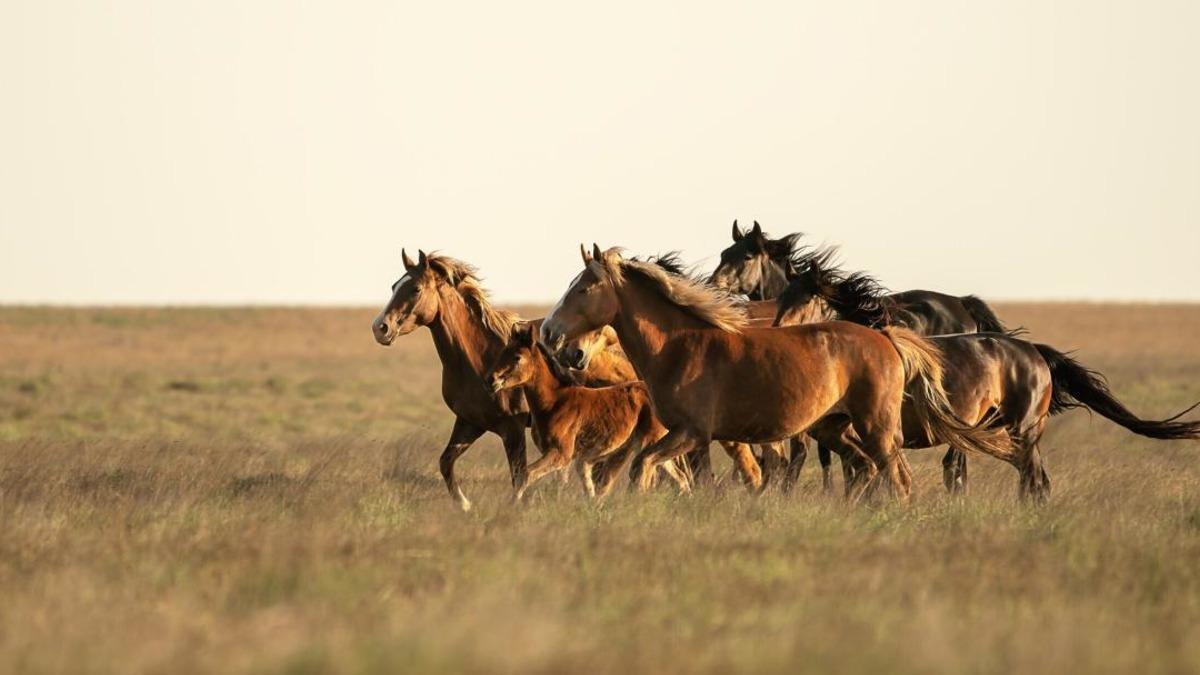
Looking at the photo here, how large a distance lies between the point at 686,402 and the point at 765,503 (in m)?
0.74

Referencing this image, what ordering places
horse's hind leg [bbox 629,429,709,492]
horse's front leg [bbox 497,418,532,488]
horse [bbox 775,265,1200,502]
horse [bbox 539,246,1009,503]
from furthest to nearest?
1. horse's front leg [bbox 497,418,532,488]
2. horse [bbox 775,265,1200,502]
3. horse [bbox 539,246,1009,503]
4. horse's hind leg [bbox 629,429,709,492]

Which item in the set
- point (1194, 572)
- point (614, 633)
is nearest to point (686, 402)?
point (1194, 572)

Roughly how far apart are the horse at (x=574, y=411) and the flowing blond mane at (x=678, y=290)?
1.25 metres

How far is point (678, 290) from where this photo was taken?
34.1 ft

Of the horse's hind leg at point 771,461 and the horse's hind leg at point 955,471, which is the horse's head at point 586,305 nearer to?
the horse's hind leg at point 771,461

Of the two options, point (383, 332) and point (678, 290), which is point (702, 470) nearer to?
point (678, 290)

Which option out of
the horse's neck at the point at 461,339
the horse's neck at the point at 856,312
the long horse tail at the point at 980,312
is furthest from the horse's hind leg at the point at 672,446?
the long horse tail at the point at 980,312

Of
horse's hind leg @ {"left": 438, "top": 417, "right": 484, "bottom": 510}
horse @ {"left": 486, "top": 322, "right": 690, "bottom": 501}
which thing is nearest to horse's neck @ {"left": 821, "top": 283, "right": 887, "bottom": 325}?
horse @ {"left": 486, "top": 322, "right": 690, "bottom": 501}

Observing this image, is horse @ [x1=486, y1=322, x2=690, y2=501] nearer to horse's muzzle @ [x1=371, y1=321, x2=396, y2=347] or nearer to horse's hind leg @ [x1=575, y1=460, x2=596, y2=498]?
horse's hind leg @ [x1=575, y1=460, x2=596, y2=498]

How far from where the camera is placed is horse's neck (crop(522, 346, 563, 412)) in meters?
11.6

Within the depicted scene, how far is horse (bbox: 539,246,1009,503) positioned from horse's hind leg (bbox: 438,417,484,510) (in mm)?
1341

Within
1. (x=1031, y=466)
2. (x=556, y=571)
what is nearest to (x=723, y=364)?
(x=1031, y=466)

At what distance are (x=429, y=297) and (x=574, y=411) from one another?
1.30 m

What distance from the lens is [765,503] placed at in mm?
9977
